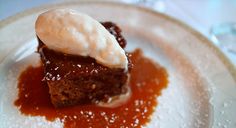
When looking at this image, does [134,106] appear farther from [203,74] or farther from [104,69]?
[203,74]

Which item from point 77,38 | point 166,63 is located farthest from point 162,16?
point 77,38

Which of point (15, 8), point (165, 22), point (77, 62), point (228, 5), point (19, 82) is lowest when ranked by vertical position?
point (19, 82)

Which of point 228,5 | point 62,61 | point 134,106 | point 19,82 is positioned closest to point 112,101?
point 134,106

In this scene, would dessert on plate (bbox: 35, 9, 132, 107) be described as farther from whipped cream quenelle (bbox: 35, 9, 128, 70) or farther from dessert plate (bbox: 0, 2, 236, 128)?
dessert plate (bbox: 0, 2, 236, 128)

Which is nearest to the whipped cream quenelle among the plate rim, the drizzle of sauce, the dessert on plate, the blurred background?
the dessert on plate

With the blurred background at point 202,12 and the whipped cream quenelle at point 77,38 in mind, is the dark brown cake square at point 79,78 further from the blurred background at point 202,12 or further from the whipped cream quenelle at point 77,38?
the blurred background at point 202,12

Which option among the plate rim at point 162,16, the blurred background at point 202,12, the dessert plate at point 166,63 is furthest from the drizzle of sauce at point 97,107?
the blurred background at point 202,12

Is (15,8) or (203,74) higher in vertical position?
(203,74)
